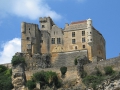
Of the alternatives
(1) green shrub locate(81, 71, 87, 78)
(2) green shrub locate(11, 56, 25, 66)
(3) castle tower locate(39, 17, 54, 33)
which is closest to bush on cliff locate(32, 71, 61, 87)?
(1) green shrub locate(81, 71, 87, 78)

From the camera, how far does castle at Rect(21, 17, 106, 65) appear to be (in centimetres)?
7206

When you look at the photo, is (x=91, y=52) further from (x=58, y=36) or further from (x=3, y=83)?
(x=3, y=83)

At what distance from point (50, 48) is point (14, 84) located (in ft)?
36.4

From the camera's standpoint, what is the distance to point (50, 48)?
74.2 meters

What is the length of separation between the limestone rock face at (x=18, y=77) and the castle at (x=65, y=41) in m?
6.12

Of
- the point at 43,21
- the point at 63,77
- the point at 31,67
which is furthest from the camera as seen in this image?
the point at 43,21

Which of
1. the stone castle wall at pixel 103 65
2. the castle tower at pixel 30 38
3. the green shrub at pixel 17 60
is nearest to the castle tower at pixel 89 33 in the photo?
the castle tower at pixel 30 38

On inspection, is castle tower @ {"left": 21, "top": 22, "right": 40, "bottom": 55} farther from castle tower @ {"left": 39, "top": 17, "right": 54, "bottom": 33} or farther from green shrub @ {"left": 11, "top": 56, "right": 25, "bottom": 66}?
green shrub @ {"left": 11, "top": 56, "right": 25, "bottom": 66}

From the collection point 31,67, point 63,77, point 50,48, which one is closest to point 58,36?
point 50,48

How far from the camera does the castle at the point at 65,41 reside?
7206 cm

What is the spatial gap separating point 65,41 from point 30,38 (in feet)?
16.6

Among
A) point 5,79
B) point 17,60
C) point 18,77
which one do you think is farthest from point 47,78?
point 5,79

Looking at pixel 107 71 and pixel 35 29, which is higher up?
pixel 35 29

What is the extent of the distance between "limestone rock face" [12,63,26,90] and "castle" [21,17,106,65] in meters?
6.12
